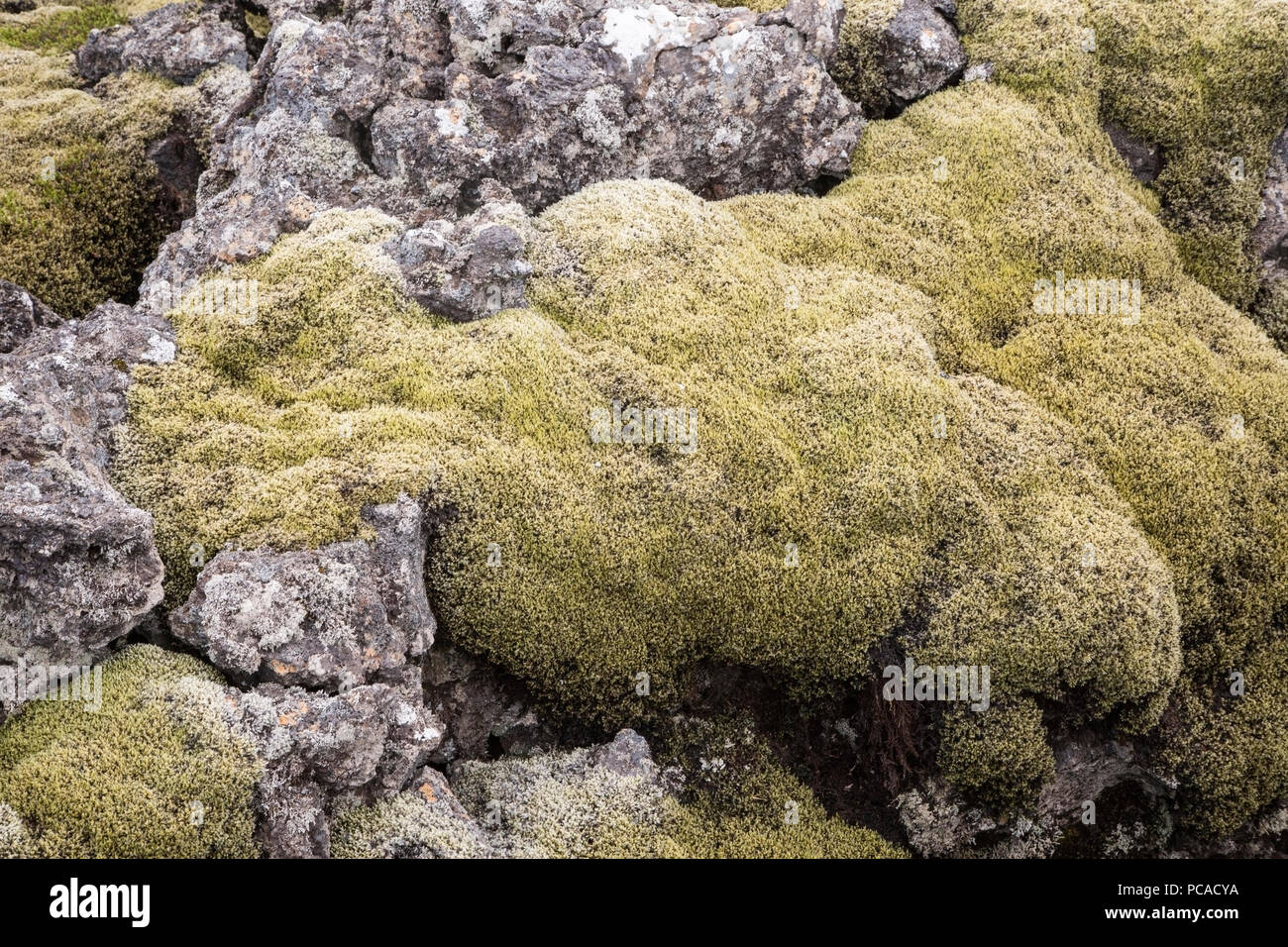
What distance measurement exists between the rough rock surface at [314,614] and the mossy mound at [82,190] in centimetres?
606

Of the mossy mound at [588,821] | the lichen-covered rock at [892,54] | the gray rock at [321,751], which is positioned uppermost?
the lichen-covered rock at [892,54]

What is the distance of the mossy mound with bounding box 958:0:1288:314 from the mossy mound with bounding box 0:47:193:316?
35.3 ft

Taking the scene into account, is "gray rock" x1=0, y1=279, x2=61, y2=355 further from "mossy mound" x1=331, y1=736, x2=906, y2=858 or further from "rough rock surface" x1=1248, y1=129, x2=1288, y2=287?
"rough rock surface" x1=1248, y1=129, x2=1288, y2=287

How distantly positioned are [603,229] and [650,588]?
4014 mm

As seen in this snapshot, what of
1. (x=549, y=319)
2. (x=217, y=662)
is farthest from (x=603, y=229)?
(x=217, y=662)

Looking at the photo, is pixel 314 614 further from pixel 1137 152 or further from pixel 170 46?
pixel 1137 152

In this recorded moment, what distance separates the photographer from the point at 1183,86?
12336 mm

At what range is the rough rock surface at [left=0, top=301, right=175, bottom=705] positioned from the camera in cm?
659

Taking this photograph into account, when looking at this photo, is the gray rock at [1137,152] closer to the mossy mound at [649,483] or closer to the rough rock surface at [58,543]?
the mossy mound at [649,483]

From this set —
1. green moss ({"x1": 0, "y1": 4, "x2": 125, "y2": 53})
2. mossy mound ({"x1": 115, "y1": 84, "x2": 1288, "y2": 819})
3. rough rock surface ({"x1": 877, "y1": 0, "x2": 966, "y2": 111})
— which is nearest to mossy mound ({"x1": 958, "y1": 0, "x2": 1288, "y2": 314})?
rough rock surface ({"x1": 877, "y1": 0, "x2": 966, "y2": 111})

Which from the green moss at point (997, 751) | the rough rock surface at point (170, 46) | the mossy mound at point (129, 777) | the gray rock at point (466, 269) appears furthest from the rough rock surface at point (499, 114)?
the green moss at point (997, 751)

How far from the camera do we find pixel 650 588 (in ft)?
26.8

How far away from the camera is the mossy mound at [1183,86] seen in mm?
11945
